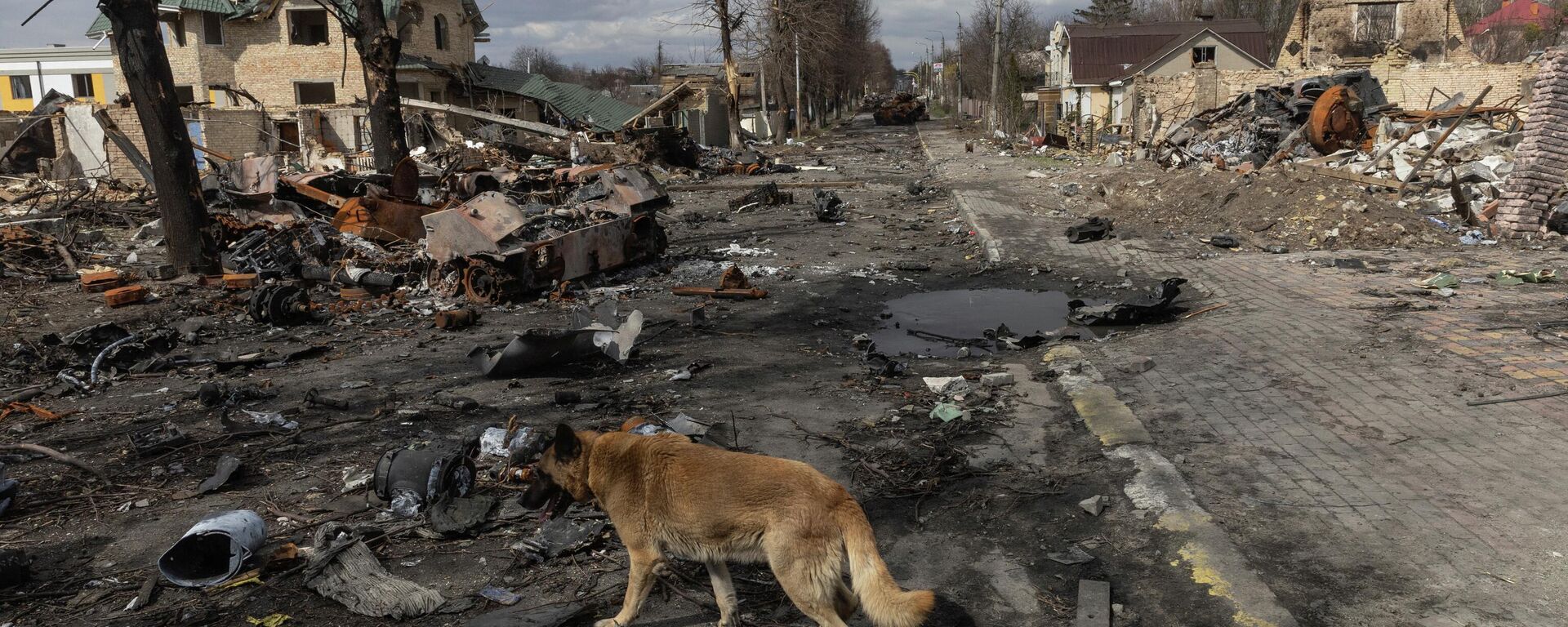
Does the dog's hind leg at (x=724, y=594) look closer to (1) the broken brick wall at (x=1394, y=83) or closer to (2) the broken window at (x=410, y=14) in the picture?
(1) the broken brick wall at (x=1394, y=83)

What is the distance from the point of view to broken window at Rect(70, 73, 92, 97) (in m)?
50.6

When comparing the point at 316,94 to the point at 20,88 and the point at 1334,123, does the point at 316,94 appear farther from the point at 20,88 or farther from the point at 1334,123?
the point at 1334,123

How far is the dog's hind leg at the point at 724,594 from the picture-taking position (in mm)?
3436

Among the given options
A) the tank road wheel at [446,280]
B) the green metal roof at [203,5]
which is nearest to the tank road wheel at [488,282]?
the tank road wheel at [446,280]

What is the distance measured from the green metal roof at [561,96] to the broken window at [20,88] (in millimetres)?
30947

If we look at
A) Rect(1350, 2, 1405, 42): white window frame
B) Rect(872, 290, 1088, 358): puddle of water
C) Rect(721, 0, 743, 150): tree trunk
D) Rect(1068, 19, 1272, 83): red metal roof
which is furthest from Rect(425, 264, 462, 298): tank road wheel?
Rect(1350, 2, 1405, 42): white window frame

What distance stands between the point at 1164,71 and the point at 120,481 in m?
44.7

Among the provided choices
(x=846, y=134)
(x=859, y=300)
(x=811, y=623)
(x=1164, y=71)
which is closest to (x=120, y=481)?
(x=811, y=623)

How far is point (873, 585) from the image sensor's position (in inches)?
117

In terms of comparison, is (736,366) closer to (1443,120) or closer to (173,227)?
(173,227)

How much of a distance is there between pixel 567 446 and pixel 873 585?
1.23m

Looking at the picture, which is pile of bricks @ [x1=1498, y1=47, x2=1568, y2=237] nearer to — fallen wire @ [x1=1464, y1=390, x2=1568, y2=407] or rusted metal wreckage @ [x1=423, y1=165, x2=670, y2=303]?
fallen wire @ [x1=1464, y1=390, x2=1568, y2=407]

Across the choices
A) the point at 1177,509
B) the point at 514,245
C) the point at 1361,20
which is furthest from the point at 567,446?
the point at 1361,20

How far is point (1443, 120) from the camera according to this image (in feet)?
58.4
